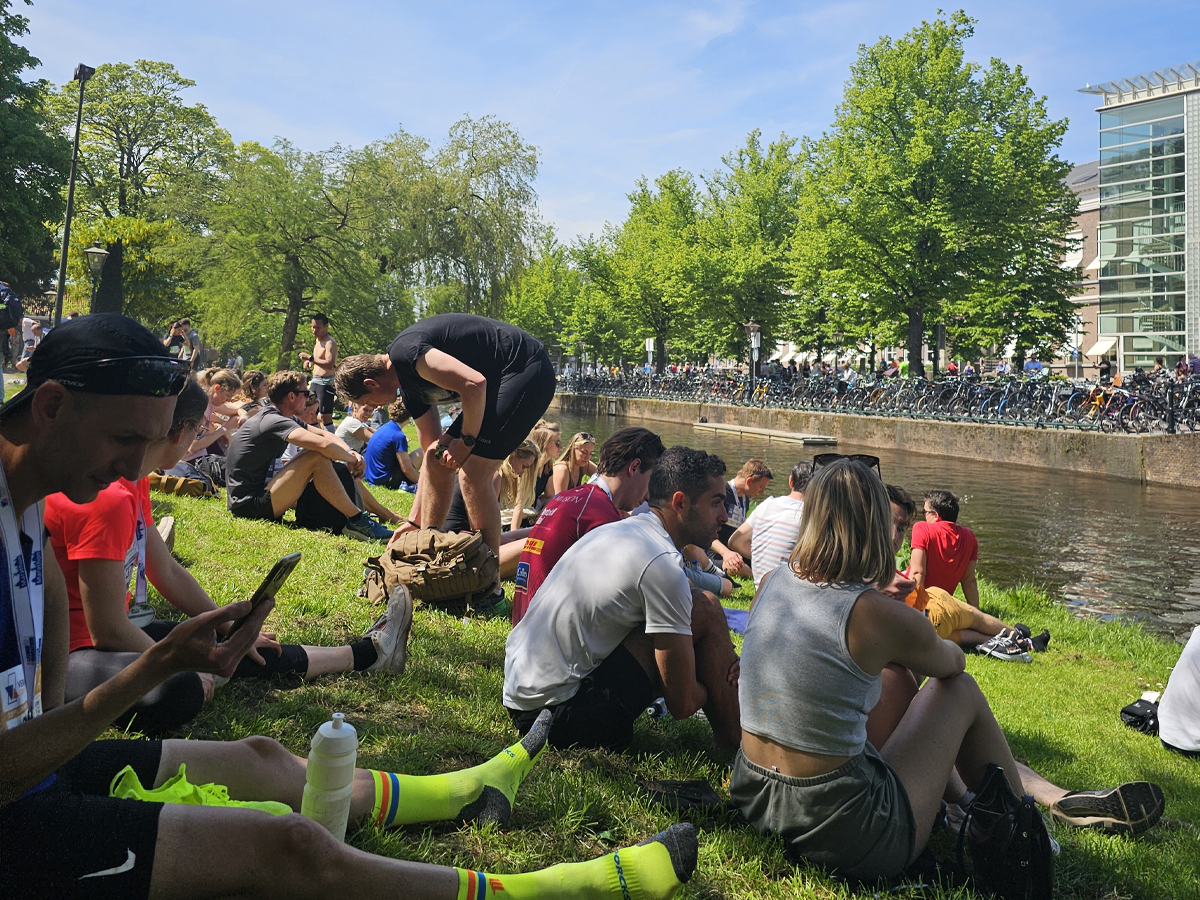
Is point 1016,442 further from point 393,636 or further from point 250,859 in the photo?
point 250,859

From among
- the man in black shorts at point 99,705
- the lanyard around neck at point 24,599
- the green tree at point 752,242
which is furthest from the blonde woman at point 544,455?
the green tree at point 752,242

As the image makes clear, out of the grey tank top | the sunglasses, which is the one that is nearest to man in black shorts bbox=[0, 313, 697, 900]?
the sunglasses

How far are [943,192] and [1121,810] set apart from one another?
30.7m

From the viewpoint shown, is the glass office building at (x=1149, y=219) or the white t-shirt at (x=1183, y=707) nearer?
the white t-shirt at (x=1183, y=707)

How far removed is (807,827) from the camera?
2820mm

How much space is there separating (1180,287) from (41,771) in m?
76.5

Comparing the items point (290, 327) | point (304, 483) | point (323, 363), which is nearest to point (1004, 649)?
point (304, 483)

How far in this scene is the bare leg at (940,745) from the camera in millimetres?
2926

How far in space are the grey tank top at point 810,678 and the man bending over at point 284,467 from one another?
4.66 meters

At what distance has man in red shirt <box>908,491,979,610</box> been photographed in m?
7.78

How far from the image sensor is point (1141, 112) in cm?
6662

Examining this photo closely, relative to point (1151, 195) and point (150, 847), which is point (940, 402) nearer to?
point (150, 847)

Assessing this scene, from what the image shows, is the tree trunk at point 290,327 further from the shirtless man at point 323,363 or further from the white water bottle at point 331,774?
the white water bottle at point 331,774

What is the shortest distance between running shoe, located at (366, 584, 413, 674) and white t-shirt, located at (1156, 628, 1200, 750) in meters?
4.11
